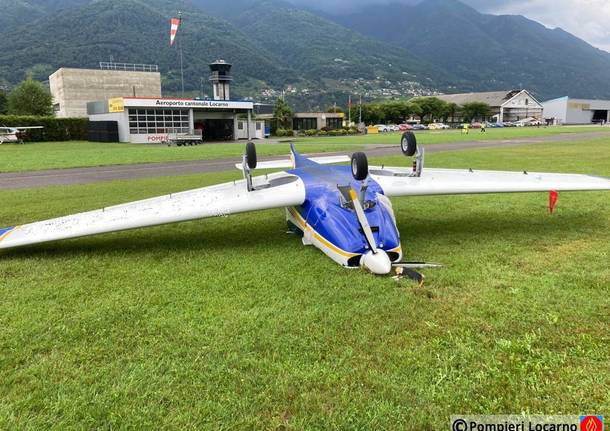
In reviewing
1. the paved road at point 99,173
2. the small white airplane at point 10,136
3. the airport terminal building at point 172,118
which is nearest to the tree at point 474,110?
the airport terminal building at point 172,118

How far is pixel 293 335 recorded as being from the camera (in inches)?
229

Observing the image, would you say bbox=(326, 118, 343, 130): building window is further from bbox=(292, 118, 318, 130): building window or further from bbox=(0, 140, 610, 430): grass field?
bbox=(0, 140, 610, 430): grass field

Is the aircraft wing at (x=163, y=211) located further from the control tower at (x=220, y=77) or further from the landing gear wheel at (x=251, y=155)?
the control tower at (x=220, y=77)

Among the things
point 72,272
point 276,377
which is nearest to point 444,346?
point 276,377

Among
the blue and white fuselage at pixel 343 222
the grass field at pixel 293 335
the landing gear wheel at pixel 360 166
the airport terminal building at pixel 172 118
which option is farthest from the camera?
the airport terminal building at pixel 172 118

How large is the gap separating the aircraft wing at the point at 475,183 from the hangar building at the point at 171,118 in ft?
193

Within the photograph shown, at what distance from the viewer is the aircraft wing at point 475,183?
10.4 metres

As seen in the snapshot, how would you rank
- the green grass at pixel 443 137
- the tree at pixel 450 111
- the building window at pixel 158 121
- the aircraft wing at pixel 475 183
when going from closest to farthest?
the aircraft wing at pixel 475 183
the green grass at pixel 443 137
the building window at pixel 158 121
the tree at pixel 450 111

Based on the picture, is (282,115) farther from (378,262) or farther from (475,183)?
(378,262)

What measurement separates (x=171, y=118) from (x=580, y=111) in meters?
149

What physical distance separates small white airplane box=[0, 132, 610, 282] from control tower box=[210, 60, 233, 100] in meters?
80.3

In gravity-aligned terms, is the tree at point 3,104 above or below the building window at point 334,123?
above

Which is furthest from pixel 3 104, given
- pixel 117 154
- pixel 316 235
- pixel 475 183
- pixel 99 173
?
pixel 475 183

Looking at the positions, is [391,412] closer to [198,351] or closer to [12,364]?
[198,351]
